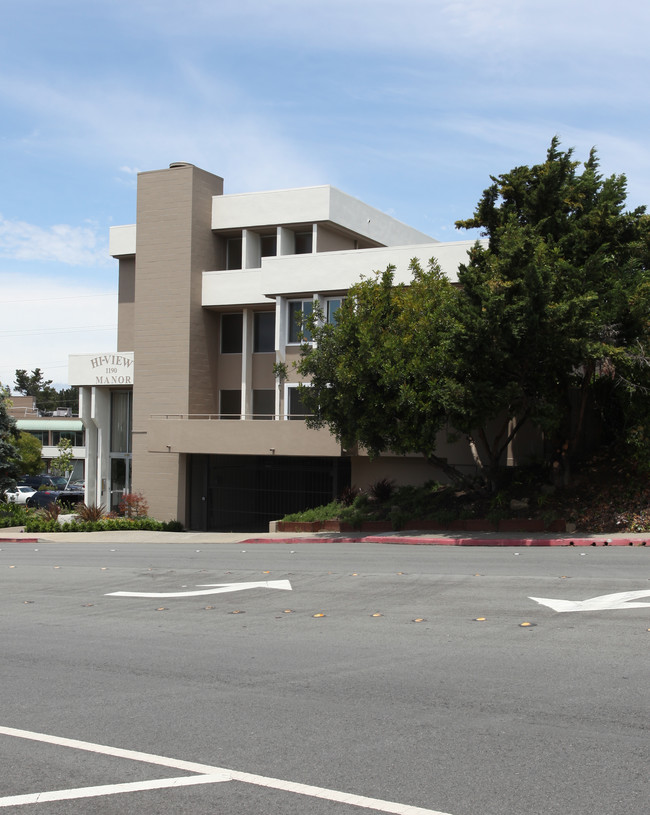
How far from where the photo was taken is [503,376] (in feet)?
70.8

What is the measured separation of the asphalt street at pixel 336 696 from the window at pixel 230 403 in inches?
864

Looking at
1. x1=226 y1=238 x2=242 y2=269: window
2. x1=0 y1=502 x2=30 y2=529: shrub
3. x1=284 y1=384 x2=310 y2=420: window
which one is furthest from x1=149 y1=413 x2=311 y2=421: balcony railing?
x1=0 y1=502 x2=30 y2=529: shrub

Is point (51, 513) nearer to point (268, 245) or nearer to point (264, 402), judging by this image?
point (264, 402)

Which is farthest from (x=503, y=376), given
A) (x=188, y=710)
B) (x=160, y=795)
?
(x=160, y=795)

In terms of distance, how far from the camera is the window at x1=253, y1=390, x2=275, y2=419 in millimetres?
34531

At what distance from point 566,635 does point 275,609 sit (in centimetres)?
404

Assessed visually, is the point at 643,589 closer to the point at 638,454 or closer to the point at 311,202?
the point at 638,454

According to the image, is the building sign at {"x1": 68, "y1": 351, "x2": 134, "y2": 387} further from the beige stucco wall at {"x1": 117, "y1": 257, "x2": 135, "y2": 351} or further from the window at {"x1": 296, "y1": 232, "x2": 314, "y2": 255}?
the window at {"x1": 296, "y1": 232, "x2": 314, "y2": 255}

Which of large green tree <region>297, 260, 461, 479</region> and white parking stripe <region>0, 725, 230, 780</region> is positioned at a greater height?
large green tree <region>297, 260, 461, 479</region>

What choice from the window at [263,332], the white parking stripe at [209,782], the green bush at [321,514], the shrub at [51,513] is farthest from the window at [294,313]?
the white parking stripe at [209,782]

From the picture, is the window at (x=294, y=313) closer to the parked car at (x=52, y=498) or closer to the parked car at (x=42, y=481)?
the parked car at (x=52, y=498)

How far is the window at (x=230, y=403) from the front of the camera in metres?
35.4

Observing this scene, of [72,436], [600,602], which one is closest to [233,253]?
[600,602]

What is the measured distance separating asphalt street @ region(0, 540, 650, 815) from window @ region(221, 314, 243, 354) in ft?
73.6
